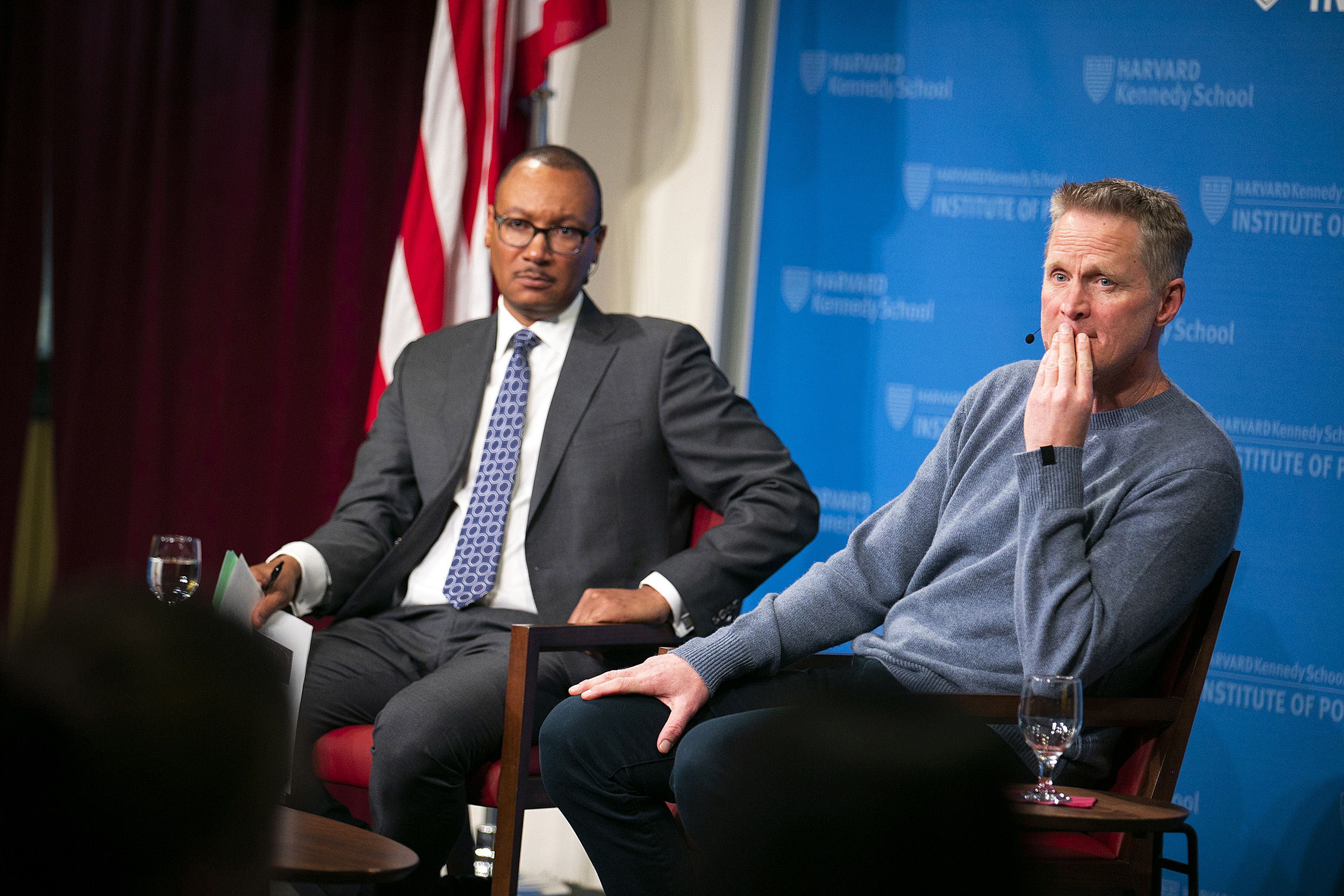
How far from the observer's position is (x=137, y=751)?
0.58 metres

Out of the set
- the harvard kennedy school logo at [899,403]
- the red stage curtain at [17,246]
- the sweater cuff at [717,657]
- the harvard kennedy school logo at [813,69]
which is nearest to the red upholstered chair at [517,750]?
the sweater cuff at [717,657]

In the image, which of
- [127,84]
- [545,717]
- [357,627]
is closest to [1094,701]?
[545,717]

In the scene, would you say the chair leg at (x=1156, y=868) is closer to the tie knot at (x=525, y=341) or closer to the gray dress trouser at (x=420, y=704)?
the gray dress trouser at (x=420, y=704)

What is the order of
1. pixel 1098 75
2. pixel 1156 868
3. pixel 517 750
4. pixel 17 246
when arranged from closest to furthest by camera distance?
pixel 1156 868
pixel 517 750
pixel 1098 75
pixel 17 246

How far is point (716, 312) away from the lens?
11.0 feet

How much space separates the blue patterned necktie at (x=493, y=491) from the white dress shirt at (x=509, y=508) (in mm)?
18

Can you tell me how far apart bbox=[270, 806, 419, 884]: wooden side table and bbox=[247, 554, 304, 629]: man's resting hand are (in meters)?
0.79

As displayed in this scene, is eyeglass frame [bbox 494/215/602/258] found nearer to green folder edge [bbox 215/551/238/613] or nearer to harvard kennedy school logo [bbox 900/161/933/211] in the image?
harvard kennedy school logo [bbox 900/161/933/211]

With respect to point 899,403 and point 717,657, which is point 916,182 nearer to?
point 899,403

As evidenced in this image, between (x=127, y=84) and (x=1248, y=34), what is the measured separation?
111 inches

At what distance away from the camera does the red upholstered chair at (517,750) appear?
6.54ft

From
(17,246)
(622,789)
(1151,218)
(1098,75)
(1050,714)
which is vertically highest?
(1098,75)

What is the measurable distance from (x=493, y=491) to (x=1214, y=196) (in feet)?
5.71

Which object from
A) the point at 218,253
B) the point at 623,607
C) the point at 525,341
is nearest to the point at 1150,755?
the point at 623,607
